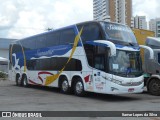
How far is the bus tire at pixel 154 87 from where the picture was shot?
59.5 feet

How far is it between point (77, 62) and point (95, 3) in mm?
54492

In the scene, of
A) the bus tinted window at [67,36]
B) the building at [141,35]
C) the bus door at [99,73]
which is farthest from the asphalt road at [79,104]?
the building at [141,35]

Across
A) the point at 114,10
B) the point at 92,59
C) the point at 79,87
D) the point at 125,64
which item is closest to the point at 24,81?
the point at 79,87

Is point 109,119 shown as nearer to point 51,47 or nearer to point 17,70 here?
point 51,47

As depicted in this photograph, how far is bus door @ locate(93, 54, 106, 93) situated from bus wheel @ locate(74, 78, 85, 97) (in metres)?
1.30

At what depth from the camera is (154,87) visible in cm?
1831

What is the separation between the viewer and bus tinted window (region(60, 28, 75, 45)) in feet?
60.2

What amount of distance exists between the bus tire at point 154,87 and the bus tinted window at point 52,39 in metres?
6.01

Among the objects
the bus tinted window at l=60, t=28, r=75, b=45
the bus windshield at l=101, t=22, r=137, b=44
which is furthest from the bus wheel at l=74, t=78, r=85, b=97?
the bus windshield at l=101, t=22, r=137, b=44

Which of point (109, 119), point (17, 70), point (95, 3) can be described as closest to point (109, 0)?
point (95, 3)

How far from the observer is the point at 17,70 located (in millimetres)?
26734

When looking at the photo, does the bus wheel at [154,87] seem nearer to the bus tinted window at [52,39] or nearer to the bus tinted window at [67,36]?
the bus tinted window at [67,36]

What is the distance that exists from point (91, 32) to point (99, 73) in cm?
222

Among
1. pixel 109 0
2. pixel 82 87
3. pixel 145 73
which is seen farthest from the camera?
pixel 109 0
